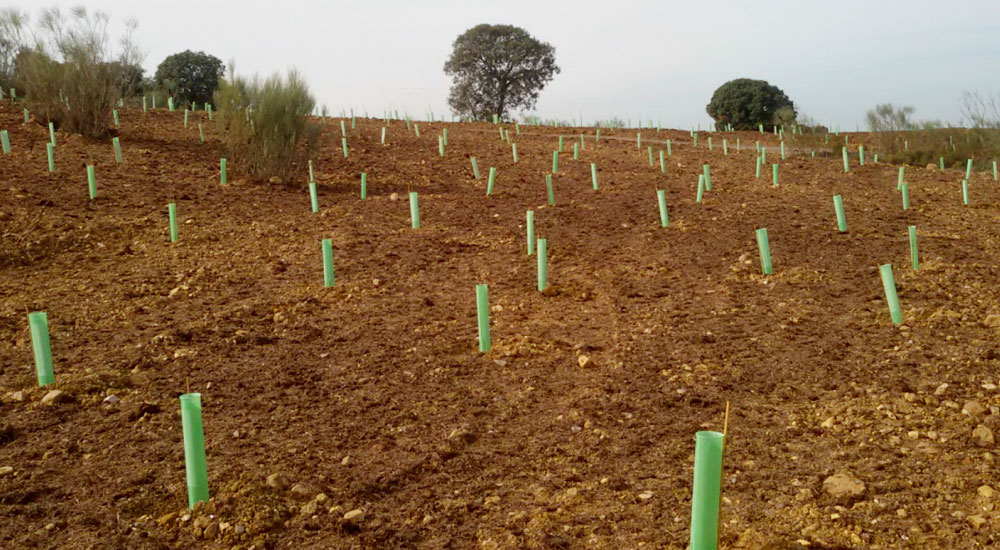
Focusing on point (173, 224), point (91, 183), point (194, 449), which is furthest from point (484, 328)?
point (91, 183)

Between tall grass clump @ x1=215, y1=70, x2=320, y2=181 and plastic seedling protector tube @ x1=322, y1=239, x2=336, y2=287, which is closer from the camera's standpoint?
plastic seedling protector tube @ x1=322, y1=239, x2=336, y2=287

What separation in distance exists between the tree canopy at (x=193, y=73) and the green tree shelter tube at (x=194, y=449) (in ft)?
66.7

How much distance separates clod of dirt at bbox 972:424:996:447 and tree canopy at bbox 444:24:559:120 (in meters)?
25.4

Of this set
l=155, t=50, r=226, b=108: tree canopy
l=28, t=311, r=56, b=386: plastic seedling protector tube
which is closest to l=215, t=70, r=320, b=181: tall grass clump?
l=28, t=311, r=56, b=386: plastic seedling protector tube

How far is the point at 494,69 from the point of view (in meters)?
27.8

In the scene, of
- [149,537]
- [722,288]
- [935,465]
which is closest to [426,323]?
[722,288]

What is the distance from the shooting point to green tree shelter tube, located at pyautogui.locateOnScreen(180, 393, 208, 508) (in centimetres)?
248

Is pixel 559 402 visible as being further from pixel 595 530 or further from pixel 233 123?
pixel 233 123

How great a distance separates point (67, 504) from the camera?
8.48 ft

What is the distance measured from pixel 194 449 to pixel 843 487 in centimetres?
205

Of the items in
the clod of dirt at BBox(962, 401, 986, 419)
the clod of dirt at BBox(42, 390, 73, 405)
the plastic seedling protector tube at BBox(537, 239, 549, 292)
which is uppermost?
the plastic seedling protector tube at BBox(537, 239, 549, 292)

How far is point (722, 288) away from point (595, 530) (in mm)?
2965

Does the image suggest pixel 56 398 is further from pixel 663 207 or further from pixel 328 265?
pixel 663 207

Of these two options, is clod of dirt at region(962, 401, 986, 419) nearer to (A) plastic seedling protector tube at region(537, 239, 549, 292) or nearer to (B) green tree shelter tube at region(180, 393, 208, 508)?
A: (A) plastic seedling protector tube at region(537, 239, 549, 292)
